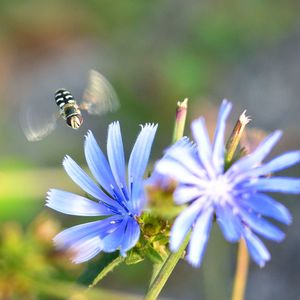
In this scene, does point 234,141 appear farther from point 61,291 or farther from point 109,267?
point 61,291

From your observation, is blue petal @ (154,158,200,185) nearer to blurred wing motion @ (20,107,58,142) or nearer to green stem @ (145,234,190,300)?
green stem @ (145,234,190,300)

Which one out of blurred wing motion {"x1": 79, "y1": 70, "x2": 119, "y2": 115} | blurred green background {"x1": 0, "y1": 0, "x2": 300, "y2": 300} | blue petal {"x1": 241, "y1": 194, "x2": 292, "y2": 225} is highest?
blurred green background {"x1": 0, "y1": 0, "x2": 300, "y2": 300}

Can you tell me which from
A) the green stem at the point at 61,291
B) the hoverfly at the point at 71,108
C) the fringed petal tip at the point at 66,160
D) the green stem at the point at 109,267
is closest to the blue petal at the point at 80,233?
the green stem at the point at 109,267

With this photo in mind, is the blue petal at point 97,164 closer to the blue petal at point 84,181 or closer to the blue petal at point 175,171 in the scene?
the blue petal at point 84,181

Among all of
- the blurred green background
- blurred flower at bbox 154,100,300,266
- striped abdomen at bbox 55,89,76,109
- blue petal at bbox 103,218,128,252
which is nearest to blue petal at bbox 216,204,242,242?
blurred flower at bbox 154,100,300,266

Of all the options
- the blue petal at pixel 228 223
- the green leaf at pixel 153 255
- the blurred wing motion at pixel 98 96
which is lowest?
the green leaf at pixel 153 255

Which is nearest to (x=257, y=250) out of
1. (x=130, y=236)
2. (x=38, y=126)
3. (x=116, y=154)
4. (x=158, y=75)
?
(x=130, y=236)

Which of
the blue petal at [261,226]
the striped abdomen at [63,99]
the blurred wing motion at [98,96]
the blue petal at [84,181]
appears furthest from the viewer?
the blurred wing motion at [98,96]
